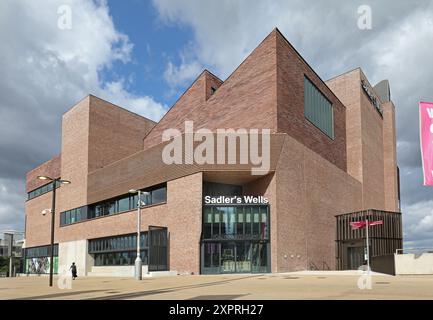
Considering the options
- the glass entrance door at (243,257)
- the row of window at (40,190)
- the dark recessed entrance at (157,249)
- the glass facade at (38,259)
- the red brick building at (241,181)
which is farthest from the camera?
the row of window at (40,190)

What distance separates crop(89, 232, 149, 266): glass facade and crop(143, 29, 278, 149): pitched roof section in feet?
46.9

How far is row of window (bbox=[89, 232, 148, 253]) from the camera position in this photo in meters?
49.0

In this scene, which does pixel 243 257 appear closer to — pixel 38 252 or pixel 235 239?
pixel 235 239

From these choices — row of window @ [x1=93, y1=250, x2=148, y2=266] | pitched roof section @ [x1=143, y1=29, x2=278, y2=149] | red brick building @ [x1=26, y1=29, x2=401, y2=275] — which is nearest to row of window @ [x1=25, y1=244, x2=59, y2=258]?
red brick building @ [x1=26, y1=29, x2=401, y2=275]

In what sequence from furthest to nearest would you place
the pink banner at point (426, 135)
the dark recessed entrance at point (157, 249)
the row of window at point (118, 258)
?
1. the row of window at point (118, 258)
2. the dark recessed entrance at point (157, 249)
3. the pink banner at point (426, 135)

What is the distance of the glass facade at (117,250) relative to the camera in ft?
160

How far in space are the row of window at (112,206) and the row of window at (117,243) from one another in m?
3.01

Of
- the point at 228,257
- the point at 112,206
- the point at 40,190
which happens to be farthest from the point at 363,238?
the point at 40,190

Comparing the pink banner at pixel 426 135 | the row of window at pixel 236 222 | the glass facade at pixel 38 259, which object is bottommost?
the glass facade at pixel 38 259

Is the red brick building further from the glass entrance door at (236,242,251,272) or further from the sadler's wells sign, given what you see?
the sadler's wells sign

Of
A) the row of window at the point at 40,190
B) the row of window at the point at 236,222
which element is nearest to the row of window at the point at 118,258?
the row of window at the point at 236,222

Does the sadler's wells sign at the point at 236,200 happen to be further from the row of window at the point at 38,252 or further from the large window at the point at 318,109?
the row of window at the point at 38,252
